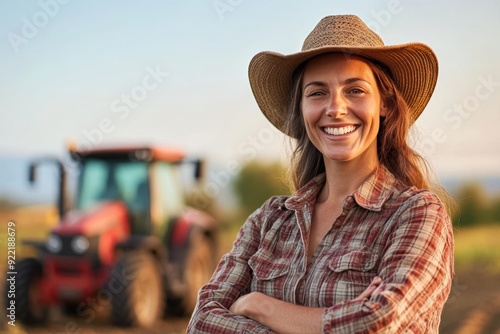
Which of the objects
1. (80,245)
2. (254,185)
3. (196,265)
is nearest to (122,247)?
(80,245)

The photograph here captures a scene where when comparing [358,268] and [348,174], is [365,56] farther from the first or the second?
[358,268]

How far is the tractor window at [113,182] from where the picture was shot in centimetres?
696

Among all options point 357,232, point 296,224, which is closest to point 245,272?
point 296,224

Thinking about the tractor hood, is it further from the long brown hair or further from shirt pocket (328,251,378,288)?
shirt pocket (328,251,378,288)

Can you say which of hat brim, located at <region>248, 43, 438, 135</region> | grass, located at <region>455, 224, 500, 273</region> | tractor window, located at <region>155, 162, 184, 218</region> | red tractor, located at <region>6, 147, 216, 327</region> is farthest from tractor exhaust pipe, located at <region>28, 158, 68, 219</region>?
grass, located at <region>455, 224, 500, 273</region>

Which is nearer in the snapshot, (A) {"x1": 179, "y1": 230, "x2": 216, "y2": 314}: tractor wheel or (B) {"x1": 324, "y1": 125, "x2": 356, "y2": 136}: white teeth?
(B) {"x1": 324, "y1": 125, "x2": 356, "y2": 136}: white teeth

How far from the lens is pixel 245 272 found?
2031 millimetres

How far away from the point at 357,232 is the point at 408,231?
5.5 inches

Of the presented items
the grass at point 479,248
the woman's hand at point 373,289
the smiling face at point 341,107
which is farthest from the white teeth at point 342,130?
the grass at point 479,248

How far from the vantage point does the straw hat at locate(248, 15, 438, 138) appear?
1938 mm

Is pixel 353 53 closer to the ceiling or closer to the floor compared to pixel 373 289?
closer to the ceiling

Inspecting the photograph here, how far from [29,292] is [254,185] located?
7.40 meters

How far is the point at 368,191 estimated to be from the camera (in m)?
1.90

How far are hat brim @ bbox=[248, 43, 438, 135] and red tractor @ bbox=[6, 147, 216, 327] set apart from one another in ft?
13.2
